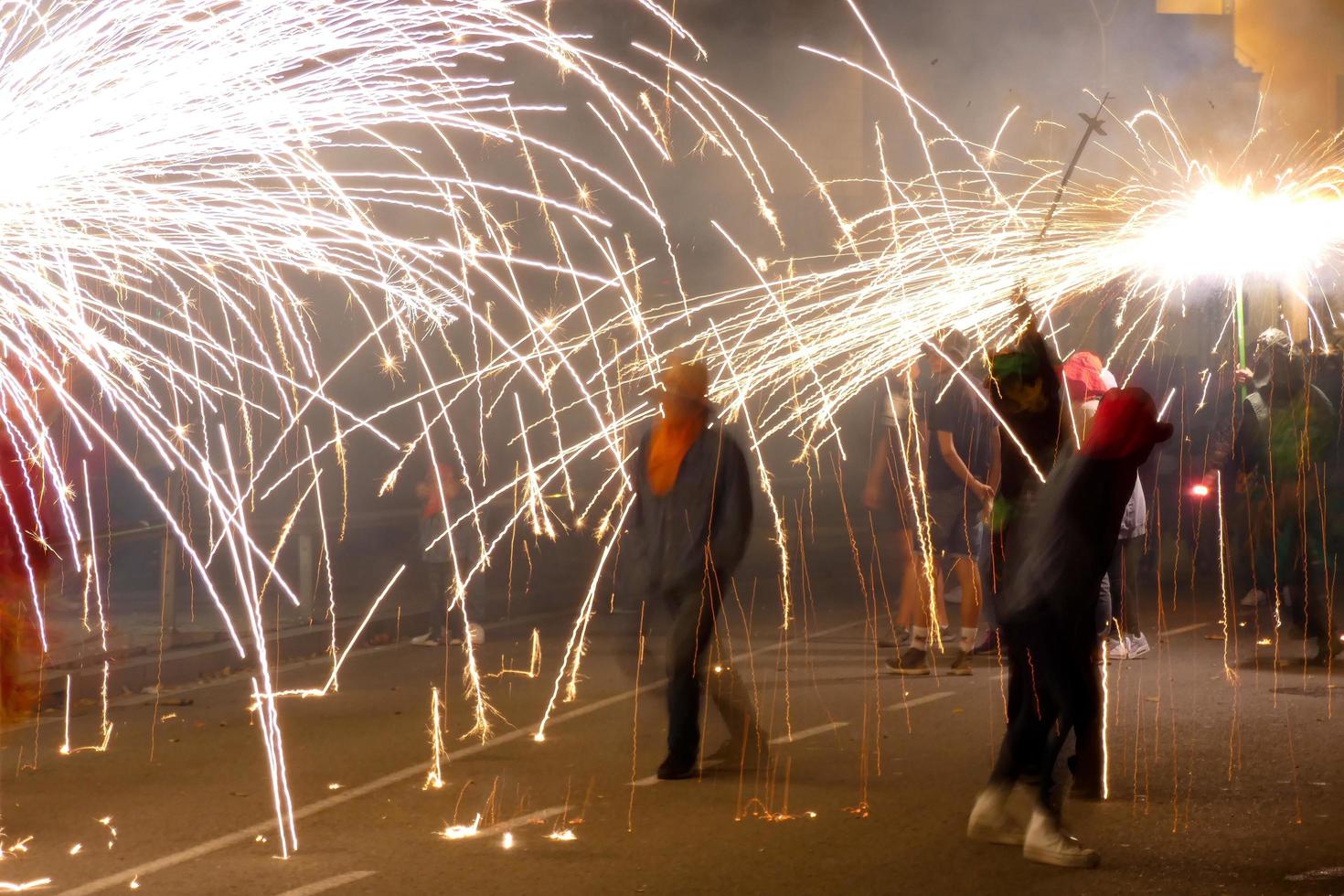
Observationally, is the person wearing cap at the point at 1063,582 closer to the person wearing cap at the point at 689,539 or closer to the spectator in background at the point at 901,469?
the person wearing cap at the point at 689,539

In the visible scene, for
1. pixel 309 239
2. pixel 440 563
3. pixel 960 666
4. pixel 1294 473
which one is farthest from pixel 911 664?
pixel 309 239

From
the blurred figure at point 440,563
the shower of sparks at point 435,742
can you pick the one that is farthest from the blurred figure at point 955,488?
the blurred figure at point 440,563

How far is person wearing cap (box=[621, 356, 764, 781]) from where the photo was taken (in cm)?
662

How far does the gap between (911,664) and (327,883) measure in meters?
4.56

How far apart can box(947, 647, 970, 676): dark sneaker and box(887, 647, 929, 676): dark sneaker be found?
139 millimetres

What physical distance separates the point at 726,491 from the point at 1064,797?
1.74m

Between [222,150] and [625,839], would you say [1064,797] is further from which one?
[222,150]

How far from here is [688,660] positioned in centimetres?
662

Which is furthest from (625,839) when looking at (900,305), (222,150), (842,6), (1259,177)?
(842,6)

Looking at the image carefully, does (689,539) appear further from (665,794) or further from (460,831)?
(460,831)

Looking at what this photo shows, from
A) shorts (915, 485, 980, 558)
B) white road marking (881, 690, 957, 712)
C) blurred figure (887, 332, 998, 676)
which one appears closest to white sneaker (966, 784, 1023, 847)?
white road marking (881, 690, 957, 712)

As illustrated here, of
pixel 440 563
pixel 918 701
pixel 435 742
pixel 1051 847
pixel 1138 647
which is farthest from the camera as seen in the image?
pixel 440 563

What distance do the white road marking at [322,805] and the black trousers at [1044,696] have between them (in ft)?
8.18

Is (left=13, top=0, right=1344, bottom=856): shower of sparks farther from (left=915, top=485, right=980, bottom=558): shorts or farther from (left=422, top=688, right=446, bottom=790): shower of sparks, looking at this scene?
(left=915, top=485, right=980, bottom=558): shorts
